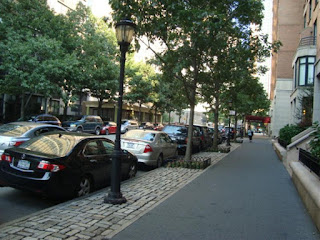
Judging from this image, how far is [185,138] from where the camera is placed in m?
15.7

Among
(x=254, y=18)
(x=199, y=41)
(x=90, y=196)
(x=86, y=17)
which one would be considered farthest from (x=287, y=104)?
(x=90, y=196)

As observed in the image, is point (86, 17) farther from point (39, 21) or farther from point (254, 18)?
point (254, 18)

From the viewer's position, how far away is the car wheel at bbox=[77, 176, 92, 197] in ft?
21.5

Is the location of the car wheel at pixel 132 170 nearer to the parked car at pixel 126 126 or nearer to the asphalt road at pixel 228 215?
the asphalt road at pixel 228 215

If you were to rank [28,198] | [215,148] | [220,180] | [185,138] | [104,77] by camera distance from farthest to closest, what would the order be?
1. [104,77]
2. [215,148]
3. [185,138]
4. [220,180]
5. [28,198]

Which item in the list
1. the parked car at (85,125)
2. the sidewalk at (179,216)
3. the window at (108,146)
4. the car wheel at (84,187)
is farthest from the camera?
the parked car at (85,125)

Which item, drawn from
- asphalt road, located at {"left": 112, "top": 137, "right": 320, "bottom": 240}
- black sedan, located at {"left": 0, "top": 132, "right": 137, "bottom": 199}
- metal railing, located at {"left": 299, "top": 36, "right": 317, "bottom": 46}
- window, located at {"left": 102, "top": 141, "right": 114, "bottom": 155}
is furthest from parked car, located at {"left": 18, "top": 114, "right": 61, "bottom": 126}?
metal railing, located at {"left": 299, "top": 36, "right": 317, "bottom": 46}

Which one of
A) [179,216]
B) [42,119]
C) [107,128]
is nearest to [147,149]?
[179,216]

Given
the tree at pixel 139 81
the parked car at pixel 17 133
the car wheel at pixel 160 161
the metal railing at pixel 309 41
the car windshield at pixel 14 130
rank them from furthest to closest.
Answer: the tree at pixel 139 81, the metal railing at pixel 309 41, the car wheel at pixel 160 161, the car windshield at pixel 14 130, the parked car at pixel 17 133

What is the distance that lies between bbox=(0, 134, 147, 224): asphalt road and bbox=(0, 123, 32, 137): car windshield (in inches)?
95.9

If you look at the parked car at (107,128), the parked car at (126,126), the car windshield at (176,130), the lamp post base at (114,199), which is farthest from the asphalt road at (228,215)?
the parked car at (126,126)

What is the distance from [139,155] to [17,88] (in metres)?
17.9

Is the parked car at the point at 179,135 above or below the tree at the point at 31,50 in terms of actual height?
below

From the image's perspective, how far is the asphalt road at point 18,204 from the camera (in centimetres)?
544
